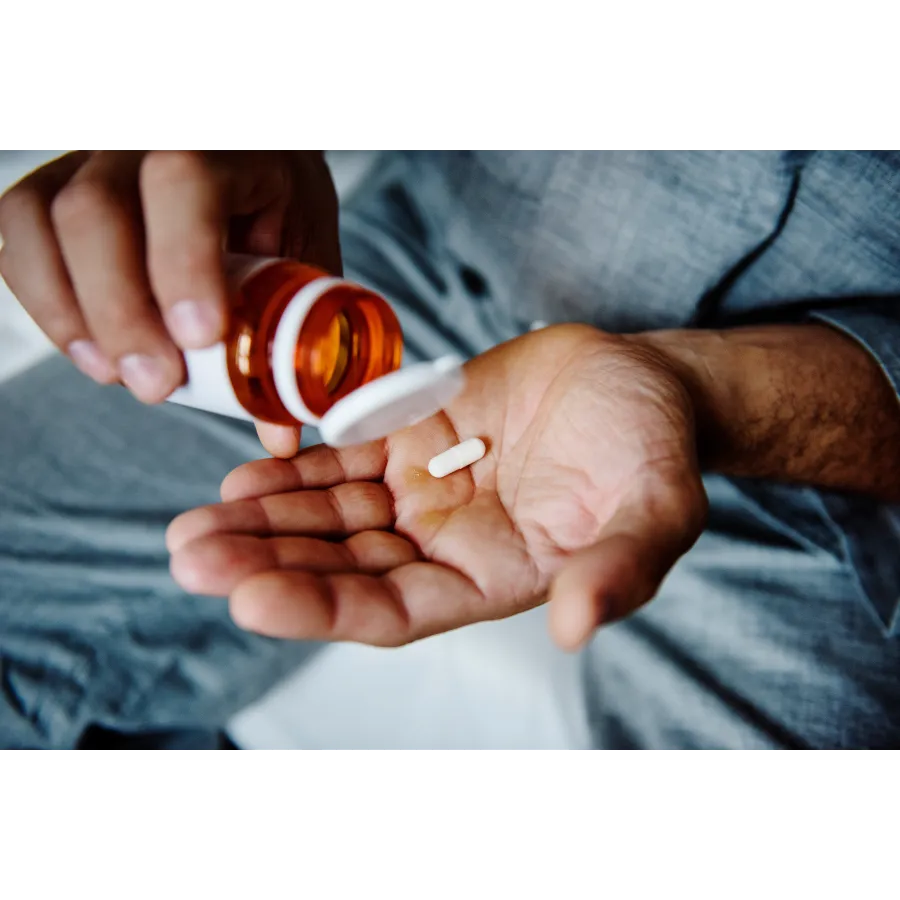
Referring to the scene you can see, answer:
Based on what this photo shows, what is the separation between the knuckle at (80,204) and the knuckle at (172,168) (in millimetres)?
29

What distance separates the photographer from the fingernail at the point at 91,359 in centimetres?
51

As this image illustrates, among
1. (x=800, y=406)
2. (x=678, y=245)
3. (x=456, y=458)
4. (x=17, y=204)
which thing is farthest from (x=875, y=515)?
(x=17, y=204)

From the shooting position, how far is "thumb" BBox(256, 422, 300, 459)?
0.63m

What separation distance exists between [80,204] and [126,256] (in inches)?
2.2

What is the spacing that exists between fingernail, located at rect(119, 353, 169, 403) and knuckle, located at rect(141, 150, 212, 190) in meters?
0.12

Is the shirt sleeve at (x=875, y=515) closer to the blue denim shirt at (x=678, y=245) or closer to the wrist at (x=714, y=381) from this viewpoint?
the blue denim shirt at (x=678, y=245)

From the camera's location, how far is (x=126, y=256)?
0.48m

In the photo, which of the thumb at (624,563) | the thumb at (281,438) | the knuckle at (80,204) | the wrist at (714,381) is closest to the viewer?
the thumb at (624,563)

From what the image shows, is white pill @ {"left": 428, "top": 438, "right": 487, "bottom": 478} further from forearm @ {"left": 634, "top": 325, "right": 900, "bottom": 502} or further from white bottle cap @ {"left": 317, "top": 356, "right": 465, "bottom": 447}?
forearm @ {"left": 634, "top": 325, "right": 900, "bottom": 502}

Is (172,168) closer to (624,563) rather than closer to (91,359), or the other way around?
(91,359)

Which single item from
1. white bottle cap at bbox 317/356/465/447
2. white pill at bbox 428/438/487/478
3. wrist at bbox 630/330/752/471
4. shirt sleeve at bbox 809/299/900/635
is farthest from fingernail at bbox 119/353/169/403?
shirt sleeve at bbox 809/299/900/635

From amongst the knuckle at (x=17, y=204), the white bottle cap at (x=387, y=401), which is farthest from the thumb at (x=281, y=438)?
the knuckle at (x=17, y=204)
